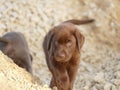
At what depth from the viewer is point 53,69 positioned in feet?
22.0

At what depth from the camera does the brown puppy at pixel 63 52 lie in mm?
6531

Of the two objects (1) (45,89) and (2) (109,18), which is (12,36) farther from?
(2) (109,18)

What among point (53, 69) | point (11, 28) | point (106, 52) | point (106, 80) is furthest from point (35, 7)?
point (53, 69)

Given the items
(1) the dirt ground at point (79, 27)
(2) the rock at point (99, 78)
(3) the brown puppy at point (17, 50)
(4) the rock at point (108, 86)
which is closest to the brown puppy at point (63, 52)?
(3) the brown puppy at point (17, 50)

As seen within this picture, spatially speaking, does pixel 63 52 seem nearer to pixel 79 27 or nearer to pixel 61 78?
pixel 61 78

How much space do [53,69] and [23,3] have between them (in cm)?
458

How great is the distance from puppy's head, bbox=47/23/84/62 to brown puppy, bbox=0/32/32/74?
35.5 inches

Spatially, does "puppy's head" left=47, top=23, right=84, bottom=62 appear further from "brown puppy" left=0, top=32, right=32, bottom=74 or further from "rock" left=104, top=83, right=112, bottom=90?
"rock" left=104, top=83, right=112, bottom=90

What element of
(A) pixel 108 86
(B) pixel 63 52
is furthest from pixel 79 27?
(B) pixel 63 52

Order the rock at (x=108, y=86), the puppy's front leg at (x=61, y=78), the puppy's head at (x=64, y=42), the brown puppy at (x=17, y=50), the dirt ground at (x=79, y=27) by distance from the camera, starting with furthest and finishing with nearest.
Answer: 1. the dirt ground at (x=79, y=27)
2. the rock at (x=108, y=86)
3. the brown puppy at (x=17, y=50)
4. the puppy's front leg at (x=61, y=78)
5. the puppy's head at (x=64, y=42)

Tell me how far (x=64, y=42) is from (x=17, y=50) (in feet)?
3.93

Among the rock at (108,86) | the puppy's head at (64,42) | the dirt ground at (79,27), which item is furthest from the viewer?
the dirt ground at (79,27)

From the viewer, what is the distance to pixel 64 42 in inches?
258

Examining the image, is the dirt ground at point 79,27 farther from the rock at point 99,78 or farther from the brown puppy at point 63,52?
the brown puppy at point 63,52
